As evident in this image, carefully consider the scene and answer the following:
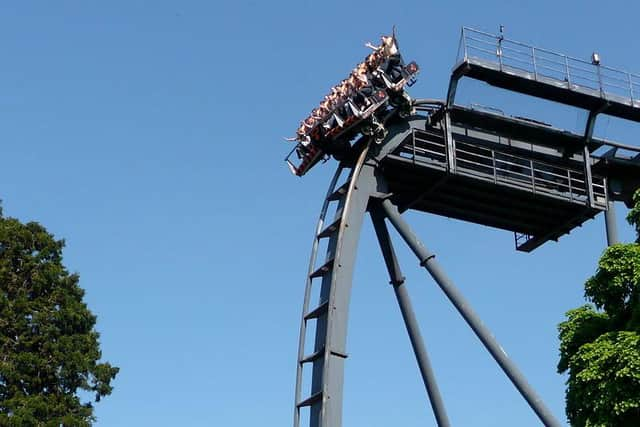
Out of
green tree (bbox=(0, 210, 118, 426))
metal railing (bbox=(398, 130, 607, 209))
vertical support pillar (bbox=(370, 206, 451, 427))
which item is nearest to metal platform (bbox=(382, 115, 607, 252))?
metal railing (bbox=(398, 130, 607, 209))

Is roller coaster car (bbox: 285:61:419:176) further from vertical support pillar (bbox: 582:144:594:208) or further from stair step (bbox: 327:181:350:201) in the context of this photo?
vertical support pillar (bbox: 582:144:594:208)

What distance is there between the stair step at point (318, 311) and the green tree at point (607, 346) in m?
5.97

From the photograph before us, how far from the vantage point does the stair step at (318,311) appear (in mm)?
30047

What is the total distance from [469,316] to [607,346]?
5094 mm

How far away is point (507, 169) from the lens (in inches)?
1304

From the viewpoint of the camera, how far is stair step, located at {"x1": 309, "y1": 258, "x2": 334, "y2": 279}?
101ft

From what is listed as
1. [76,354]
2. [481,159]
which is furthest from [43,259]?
[481,159]

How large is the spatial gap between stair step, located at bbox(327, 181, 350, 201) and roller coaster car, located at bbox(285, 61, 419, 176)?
3.69 feet

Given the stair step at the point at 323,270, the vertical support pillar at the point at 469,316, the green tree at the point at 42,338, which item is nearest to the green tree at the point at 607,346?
the vertical support pillar at the point at 469,316

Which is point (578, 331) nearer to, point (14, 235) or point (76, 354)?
point (76, 354)

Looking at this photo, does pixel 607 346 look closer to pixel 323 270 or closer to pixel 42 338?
pixel 323 270

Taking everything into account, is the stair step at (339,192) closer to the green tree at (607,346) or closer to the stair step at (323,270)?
the stair step at (323,270)

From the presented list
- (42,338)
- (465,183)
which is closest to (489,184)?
(465,183)

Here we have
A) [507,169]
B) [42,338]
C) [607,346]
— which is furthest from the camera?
[42,338]
